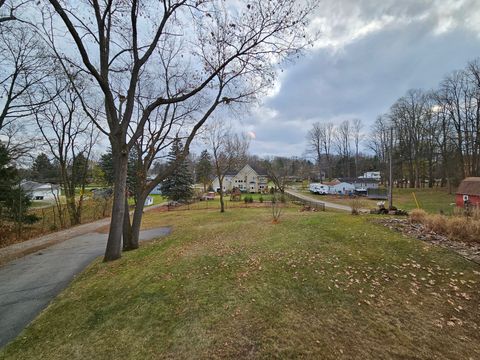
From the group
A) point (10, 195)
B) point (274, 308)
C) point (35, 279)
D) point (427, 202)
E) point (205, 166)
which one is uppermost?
point (205, 166)

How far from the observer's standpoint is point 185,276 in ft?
17.5

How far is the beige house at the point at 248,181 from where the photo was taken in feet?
189

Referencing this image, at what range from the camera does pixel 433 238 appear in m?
6.96

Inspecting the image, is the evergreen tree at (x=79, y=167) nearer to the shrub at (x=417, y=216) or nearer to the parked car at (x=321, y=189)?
the shrub at (x=417, y=216)

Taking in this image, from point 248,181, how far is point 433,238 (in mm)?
51632

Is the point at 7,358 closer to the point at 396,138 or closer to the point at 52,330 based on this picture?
the point at 52,330

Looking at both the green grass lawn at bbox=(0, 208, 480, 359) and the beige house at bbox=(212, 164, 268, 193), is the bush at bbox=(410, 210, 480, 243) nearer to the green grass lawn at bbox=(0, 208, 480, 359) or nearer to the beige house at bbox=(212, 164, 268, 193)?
the green grass lawn at bbox=(0, 208, 480, 359)

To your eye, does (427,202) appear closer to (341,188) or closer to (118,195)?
(341,188)

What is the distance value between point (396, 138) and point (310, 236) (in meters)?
42.2

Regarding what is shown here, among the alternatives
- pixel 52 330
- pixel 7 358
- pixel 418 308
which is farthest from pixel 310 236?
pixel 7 358

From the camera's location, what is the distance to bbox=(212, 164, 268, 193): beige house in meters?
57.6

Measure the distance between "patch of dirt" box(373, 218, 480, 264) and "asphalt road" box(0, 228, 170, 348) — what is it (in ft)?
31.9

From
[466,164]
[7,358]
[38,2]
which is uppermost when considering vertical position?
[38,2]

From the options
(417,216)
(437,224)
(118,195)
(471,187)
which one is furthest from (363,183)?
(118,195)
